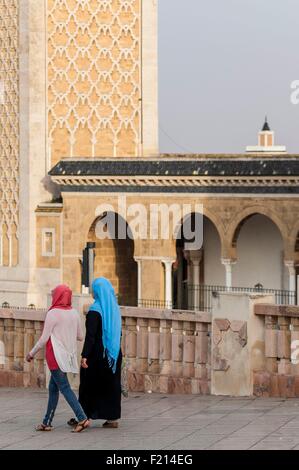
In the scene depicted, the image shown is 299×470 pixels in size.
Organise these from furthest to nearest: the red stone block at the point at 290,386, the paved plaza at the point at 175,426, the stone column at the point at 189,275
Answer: the stone column at the point at 189,275 < the red stone block at the point at 290,386 < the paved plaza at the point at 175,426

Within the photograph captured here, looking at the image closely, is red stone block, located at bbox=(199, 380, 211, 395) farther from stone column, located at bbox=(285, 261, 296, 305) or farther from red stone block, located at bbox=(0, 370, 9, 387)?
stone column, located at bbox=(285, 261, 296, 305)

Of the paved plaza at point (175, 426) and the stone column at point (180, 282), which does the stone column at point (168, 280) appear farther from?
the paved plaza at point (175, 426)

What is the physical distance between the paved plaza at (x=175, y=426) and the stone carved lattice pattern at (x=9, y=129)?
24.0m

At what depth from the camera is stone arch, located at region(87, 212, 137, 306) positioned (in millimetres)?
34219

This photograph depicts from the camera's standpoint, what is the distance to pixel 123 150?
35531 mm

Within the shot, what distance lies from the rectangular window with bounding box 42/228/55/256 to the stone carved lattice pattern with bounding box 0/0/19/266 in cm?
80

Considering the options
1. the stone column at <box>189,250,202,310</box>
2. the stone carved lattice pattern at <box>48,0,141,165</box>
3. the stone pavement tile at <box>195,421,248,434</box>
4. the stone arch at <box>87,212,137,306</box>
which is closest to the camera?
the stone pavement tile at <box>195,421,248,434</box>

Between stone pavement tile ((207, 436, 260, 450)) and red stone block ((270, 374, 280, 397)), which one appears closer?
stone pavement tile ((207, 436, 260, 450))

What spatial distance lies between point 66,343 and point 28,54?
83.8 feet

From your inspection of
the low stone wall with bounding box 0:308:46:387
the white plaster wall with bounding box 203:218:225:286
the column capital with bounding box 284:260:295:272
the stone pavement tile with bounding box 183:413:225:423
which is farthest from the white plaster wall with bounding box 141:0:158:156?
the stone pavement tile with bounding box 183:413:225:423

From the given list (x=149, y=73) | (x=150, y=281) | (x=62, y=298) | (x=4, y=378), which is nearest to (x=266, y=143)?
(x=149, y=73)

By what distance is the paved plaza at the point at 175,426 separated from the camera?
29.3ft

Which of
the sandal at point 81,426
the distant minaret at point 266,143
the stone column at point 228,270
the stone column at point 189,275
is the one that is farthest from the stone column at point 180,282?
the sandal at point 81,426
